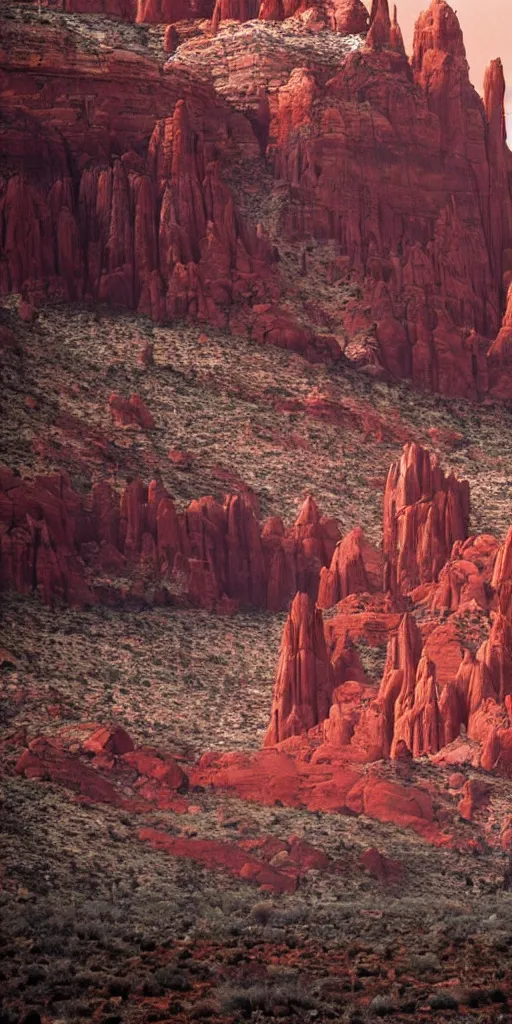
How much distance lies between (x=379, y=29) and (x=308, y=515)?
1799 inches

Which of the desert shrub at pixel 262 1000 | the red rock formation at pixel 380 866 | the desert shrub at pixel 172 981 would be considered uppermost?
the desert shrub at pixel 262 1000

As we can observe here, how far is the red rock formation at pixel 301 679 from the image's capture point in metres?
92.4

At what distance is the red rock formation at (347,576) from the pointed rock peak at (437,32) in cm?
5119

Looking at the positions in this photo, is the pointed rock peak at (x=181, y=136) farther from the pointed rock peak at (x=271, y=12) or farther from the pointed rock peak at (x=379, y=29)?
the pointed rock peak at (x=271, y=12)

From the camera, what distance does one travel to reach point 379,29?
151m

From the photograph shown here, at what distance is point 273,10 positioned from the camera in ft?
513

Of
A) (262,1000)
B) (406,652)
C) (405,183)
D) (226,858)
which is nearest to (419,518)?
(406,652)

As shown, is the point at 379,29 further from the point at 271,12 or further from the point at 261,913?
the point at 261,913

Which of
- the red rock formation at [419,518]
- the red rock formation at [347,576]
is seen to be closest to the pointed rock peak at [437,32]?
the red rock formation at [419,518]

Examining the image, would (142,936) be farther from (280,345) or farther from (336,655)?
(280,345)

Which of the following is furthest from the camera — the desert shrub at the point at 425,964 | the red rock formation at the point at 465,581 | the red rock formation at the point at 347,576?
the red rock formation at the point at 347,576

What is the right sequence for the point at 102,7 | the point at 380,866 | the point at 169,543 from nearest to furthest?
the point at 380,866 → the point at 169,543 → the point at 102,7

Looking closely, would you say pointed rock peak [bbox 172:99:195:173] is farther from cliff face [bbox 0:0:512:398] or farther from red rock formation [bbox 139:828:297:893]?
red rock formation [bbox 139:828:297:893]

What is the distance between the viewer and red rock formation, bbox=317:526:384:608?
107 m
